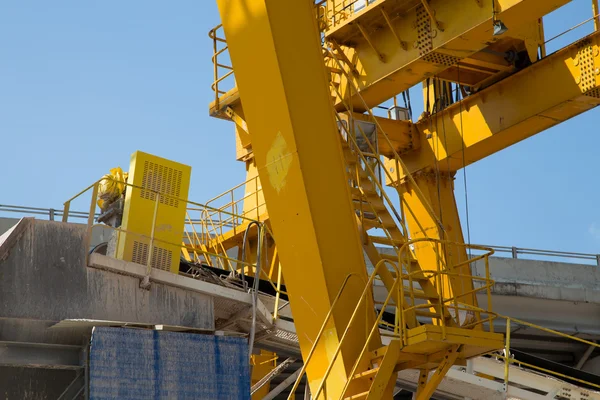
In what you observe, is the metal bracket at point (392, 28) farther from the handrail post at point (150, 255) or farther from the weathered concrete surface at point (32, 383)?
the weathered concrete surface at point (32, 383)

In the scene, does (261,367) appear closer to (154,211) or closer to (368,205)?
(368,205)

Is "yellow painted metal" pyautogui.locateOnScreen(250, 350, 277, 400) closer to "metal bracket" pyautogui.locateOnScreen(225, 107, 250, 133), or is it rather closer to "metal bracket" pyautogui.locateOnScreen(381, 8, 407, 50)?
"metal bracket" pyautogui.locateOnScreen(225, 107, 250, 133)

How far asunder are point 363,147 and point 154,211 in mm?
4859

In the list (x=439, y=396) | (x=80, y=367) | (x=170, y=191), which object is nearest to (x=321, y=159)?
(x=170, y=191)

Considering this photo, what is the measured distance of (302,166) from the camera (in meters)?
13.2

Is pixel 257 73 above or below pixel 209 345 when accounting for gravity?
above

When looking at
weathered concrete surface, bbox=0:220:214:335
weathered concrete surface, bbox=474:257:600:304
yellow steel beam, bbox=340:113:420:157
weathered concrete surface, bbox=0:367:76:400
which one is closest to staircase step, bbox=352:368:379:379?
weathered concrete surface, bbox=0:220:214:335

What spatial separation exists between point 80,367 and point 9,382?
4.44 feet

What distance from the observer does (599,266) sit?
31.9 m

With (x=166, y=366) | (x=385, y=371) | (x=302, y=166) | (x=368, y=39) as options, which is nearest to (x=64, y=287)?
(x=166, y=366)

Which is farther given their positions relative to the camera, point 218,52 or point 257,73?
point 218,52

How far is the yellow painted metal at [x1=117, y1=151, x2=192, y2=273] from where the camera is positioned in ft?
47.1

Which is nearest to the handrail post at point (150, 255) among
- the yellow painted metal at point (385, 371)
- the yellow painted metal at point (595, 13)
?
the yellow painted metal at point (385, 371)

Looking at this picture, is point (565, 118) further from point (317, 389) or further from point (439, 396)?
point (317, 389)
